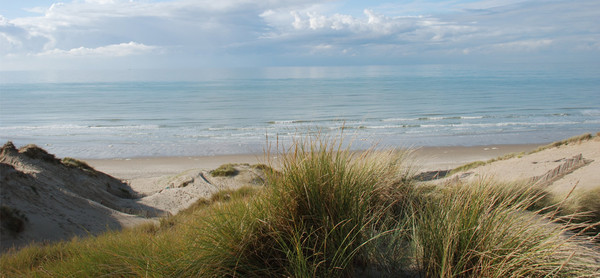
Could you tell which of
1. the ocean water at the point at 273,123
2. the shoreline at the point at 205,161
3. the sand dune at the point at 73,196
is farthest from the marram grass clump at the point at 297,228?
the shoreline at the point at 205,161

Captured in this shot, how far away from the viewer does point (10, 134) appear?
26891 millimetres

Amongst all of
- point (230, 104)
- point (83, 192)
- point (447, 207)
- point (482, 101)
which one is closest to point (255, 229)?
point (447, 207)

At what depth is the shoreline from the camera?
1764 centimetres

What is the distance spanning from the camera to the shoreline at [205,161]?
17641 mm

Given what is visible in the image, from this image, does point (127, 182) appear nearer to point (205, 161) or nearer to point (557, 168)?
point (205, 161)

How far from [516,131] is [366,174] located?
83.8ft

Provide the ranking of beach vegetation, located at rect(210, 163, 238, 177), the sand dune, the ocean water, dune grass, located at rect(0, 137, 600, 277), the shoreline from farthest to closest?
the ocean water
the shoreline
beach vegetation, located at rect(210, 163, 238, 177)
the sand dune
dune grass, located at rect(0, 137, 600, 277)

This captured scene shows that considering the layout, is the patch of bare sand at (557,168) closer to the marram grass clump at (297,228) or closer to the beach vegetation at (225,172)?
the marram grass clump at (297,228)

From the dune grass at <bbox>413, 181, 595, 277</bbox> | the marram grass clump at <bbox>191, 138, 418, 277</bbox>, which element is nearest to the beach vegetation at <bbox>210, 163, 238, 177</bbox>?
the marram grass clump at <bbox>191, 138, 418, 277</bbox>

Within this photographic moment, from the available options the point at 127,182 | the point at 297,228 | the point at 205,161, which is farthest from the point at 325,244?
the point at 205,161

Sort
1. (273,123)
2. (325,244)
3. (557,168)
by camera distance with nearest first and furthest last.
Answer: (325,244) → (557,168) → (273,123)

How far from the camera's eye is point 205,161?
19828 millimetres

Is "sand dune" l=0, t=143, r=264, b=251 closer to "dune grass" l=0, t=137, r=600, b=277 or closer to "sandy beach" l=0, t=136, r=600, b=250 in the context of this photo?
"sandy beach" l=0, t=136, r=600, b=250

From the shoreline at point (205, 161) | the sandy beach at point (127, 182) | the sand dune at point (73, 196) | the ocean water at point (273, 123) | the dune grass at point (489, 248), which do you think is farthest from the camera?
the ocean water at point (273, 123)
